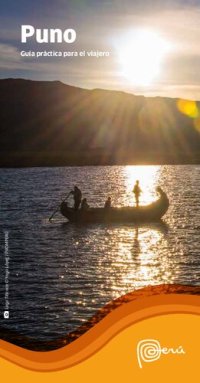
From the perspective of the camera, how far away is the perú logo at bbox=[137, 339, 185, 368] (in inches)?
422

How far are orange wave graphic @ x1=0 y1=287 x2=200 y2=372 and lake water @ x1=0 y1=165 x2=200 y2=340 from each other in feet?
11.0

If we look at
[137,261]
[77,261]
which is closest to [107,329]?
[137,261]

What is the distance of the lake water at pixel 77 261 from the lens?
15.8 m

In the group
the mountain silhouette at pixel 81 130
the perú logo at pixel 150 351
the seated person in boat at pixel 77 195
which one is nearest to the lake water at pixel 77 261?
the seated person in boat at pixel 77 195

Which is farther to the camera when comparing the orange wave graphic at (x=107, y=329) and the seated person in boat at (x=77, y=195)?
the seated person in boat at (x=77, y=195)

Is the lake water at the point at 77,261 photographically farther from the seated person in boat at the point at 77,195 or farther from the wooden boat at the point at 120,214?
the seated person in boat at the point at 77,195

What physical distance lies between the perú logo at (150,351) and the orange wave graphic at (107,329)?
1.19 ft

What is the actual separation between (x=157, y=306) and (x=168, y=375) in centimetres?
105

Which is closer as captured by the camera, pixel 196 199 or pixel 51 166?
pixel 196 199

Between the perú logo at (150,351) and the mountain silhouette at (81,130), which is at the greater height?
the mountain silhouette at (81,130)

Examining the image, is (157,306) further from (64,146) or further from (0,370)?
(64,146)

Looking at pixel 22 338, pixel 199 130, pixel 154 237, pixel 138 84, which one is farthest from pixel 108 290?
pixel 199 130

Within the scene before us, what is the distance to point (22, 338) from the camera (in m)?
14.1

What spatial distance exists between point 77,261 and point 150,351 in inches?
434
